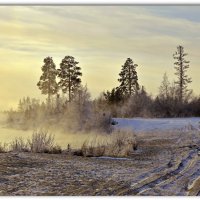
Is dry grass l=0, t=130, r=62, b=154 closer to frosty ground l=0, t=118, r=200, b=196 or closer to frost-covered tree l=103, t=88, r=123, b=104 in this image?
frosty ground l=0, t=118, r=200, b=196

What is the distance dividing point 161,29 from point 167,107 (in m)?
0.99

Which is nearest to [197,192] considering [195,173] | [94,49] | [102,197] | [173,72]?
[195,173]

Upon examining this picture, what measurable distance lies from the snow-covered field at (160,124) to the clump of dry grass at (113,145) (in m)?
0.12

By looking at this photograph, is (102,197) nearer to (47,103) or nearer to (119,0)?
(47,103)

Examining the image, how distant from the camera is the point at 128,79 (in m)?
7.27

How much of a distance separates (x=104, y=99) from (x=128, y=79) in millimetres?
388

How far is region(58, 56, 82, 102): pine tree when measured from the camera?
716 cm

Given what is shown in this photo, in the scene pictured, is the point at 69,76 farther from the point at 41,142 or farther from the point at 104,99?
the point at 41,142

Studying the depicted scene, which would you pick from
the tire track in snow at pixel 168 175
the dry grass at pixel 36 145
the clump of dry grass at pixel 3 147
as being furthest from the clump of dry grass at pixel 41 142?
the tire track in snow at pixel 168 175

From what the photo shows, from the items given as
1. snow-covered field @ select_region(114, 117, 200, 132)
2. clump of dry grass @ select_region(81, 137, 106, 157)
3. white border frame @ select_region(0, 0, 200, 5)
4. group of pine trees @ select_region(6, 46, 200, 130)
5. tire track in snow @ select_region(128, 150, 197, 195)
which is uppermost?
white border frame @ select_region(0, 0, 200, 5)

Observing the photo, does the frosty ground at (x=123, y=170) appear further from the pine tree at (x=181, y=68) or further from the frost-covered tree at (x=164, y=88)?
the pine tree at (x=181, y=68)

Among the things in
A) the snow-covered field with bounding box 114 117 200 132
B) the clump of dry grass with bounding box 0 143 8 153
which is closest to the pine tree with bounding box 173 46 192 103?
the snow-covered field with bounding box 114 117 200 132

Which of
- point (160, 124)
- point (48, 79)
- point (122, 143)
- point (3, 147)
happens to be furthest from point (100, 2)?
point (3, 147)

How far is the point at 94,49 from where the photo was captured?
713cm
